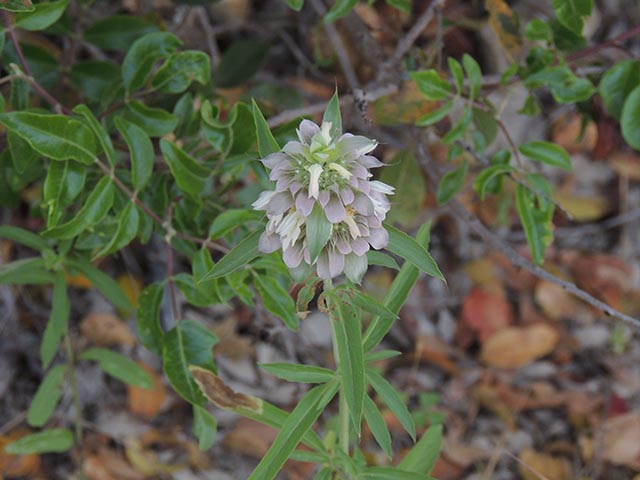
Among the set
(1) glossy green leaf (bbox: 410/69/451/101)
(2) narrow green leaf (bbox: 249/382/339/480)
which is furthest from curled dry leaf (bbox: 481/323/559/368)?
(2) narrow green leaf (bbox: 249/382/339/480)

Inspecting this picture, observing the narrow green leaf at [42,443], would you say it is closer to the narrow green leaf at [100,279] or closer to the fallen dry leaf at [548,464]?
the narrow green leaf at [100,279]

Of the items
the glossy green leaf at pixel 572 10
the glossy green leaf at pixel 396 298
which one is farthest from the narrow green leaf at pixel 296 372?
the glossy green leaf at pixel 572 10

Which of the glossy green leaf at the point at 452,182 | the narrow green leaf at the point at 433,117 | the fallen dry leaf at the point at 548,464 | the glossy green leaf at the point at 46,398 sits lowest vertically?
the fallen dry leaf at the point at 548,464

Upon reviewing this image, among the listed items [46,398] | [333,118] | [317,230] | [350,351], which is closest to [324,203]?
[317,230]

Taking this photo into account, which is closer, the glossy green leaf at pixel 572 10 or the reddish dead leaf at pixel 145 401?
the glossy green leaf at pixel 572 10

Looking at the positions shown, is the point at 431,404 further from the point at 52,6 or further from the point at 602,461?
the point at 52,6

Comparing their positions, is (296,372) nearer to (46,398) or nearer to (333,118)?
(333,118)

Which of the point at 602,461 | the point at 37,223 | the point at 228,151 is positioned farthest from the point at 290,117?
the point at 602,461

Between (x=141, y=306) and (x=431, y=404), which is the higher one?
(x=141, y=306)

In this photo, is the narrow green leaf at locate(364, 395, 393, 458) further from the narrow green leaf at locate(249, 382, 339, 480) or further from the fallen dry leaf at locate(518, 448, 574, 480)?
the fallen dry leaf at locate(518, 448, 574, 480)
